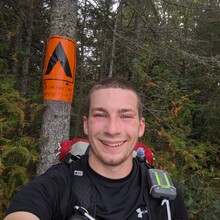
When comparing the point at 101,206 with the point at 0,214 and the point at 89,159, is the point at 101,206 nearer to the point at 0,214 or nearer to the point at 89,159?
the point at 89,159

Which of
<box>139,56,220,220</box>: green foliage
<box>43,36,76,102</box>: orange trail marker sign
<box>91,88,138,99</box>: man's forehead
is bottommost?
<box>139,56,220,220</box>: green foliage

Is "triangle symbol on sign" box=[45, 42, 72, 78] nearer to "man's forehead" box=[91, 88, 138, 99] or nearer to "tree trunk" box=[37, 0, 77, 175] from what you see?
"tree trunk" box=[37, 0, 77, 175]

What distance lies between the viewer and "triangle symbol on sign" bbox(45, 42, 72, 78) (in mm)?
5121

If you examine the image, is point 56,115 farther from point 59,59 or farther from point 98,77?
point 98,77

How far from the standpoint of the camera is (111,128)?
8.77 feet

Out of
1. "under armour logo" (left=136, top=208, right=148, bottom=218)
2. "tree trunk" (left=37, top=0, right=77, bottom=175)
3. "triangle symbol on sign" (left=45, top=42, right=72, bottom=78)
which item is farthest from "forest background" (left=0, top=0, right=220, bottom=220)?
"under armour logo" (left=136, top=208, right=148, bottom=218)

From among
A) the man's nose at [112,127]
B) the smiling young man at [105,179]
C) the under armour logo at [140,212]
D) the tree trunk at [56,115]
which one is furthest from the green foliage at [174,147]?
the man's nose at [112,127]

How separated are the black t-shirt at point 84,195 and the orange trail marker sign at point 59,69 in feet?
8.51

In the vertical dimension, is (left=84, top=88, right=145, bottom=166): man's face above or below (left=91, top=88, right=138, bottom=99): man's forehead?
below

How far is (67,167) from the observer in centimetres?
267

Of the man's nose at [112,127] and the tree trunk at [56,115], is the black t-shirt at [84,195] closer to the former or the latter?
the man's nose at [112,127]

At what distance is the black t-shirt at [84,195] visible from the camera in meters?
2.20

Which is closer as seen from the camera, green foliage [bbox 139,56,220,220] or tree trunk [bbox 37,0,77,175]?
tree trunk [bbox 37,0,77,175]

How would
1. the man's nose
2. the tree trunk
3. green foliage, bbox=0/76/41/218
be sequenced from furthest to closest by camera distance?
the tree trunk → green foliage, bbox=0/76/41/218 → the man's nose
